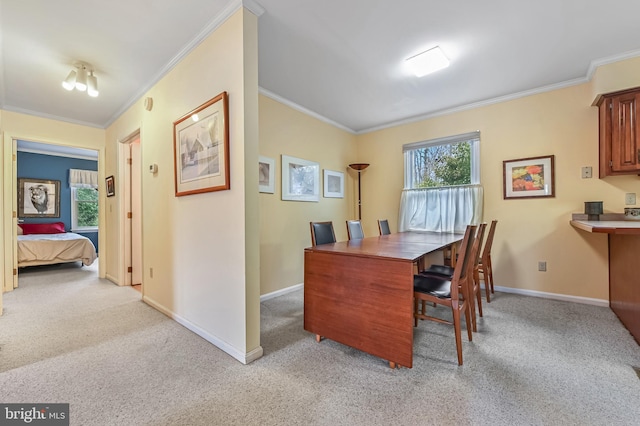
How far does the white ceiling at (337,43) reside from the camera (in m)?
1.95

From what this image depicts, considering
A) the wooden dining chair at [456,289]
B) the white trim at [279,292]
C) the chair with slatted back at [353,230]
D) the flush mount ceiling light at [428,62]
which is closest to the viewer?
the wooden dining chair at [456,289]

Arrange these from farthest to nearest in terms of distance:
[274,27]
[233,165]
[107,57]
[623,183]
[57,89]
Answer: [57,89] → [623,183] → [107,57] → [274,27] → [233,165]

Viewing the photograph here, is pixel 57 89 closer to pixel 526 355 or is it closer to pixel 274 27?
pixel 274 27

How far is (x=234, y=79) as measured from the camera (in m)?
1.93

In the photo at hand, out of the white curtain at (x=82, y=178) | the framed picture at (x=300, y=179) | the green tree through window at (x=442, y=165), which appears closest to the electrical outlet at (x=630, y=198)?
the green tree through window at (x=442, y=165)

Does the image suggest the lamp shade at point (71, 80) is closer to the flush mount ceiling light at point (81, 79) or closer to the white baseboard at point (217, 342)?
the flush mount ceiling light at point (81, 79)

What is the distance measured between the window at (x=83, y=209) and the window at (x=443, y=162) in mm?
7631

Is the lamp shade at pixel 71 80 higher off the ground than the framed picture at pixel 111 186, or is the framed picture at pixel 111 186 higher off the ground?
the lamp shade at pixel 71 80

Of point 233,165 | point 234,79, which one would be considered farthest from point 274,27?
point 233,165

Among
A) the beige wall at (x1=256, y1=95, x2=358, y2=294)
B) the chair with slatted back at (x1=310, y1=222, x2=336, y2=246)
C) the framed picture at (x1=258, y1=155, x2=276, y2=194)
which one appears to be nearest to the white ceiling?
the beige wall at (x1=256, y1=95, x2=358, y2=294)

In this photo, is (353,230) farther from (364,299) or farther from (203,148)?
(203,148)

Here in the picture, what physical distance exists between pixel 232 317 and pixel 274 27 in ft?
7.46

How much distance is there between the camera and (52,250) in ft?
16.0

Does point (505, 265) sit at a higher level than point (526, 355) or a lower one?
higher
